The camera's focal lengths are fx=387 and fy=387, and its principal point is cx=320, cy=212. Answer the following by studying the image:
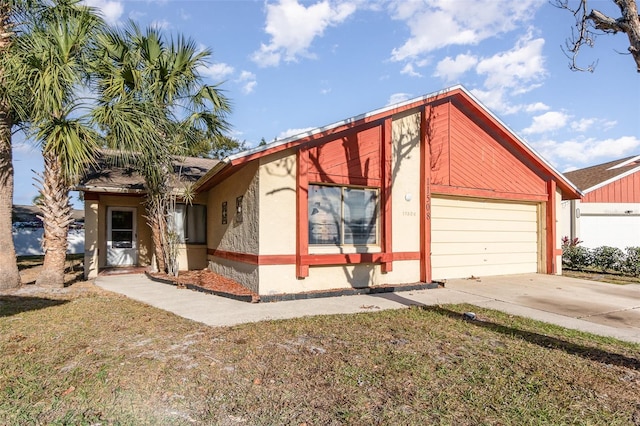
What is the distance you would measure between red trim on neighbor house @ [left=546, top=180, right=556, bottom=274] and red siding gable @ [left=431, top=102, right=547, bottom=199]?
0.41m

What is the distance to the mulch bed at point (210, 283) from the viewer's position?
26.3 ft

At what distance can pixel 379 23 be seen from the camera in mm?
11039

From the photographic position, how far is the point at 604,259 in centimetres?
1313

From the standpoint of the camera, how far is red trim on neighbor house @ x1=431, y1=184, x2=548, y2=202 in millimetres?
10266

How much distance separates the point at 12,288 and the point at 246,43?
920 centimetres

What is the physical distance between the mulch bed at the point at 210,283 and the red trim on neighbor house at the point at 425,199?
4355 mm

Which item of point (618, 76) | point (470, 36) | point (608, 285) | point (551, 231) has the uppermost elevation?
point (470, 36)

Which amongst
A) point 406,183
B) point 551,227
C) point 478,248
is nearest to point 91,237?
point 406,183

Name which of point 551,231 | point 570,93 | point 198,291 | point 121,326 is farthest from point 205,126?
point 551,231

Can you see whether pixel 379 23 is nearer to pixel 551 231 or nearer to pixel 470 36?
pixel 470 36

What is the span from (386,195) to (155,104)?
249 inches

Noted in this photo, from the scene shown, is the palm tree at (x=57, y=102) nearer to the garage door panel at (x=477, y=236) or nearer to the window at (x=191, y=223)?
the window at (x=191, y=223)

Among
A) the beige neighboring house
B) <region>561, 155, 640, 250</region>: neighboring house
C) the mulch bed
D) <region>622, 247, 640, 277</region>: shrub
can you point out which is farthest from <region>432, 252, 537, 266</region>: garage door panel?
the beige neighboring house

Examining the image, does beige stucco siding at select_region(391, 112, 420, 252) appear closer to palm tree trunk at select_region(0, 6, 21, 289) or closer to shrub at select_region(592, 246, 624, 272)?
shrub at select_region(592, 246, 624, 272)
